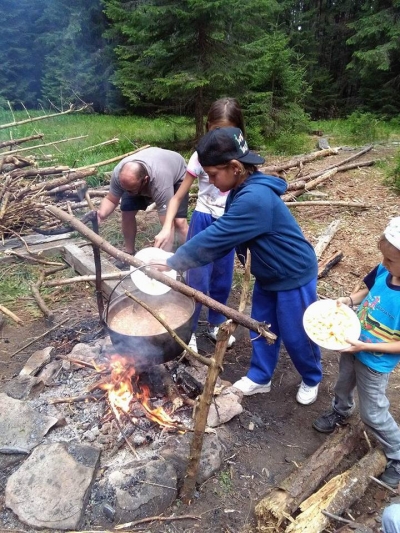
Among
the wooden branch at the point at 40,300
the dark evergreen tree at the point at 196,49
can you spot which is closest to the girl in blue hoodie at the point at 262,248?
the wooden branch at the point at 40,300

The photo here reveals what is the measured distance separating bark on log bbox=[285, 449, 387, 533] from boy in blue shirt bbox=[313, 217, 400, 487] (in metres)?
0.12

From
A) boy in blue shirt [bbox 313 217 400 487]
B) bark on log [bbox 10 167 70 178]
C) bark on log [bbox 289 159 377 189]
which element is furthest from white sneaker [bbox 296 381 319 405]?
bark on log [bbox 10 167 70 178]

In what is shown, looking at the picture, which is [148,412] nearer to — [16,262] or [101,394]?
[101,394]

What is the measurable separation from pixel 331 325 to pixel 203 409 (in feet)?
2.85

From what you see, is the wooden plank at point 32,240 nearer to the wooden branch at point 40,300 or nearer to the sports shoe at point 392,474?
the wooden branch at point 40,300

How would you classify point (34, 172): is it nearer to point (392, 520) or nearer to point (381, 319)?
point (381, 319)

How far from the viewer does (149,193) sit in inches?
173

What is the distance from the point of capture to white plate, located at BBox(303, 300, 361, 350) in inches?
92.9

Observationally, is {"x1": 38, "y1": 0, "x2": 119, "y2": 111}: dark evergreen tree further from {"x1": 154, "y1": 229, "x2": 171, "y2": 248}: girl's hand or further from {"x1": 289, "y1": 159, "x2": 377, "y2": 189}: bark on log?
{"x1": 154, "y1": 229, "x2": 171, "y2": 248}: girl's hand

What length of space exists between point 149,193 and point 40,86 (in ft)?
62.1

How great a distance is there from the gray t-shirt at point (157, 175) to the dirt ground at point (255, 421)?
1.24m

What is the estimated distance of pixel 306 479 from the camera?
239 cm

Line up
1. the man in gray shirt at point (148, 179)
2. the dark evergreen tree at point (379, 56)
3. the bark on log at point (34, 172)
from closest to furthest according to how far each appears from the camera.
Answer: the man in gray shirt at point (148, 179)
the bark on log at point (34, 172)
the dark evergreen tree at point (379, 56)

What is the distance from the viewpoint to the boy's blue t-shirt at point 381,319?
2.32 metres
